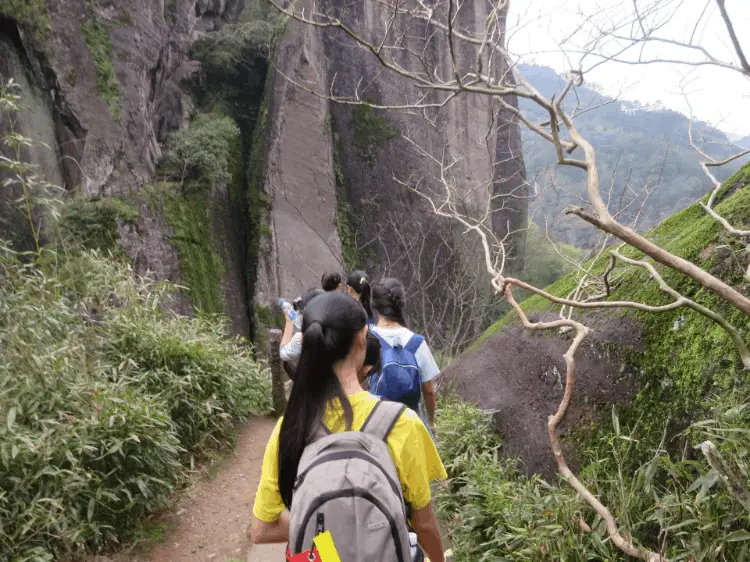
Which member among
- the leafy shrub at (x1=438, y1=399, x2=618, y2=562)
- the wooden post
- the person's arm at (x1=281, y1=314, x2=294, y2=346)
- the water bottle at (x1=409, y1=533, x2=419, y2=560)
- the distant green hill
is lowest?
the wooden post

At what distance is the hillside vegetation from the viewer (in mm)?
1994

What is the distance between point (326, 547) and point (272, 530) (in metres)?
0.44

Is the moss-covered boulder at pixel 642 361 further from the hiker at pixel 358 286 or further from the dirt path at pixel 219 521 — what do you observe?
the dirt path at pixel 219 521

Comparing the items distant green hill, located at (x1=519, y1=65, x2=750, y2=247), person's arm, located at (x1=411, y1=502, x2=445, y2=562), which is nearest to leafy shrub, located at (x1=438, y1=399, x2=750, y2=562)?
person's arm, located at (x1=411, y1=502, x2=445, y2=562)

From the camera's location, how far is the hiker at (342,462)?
1.17 m

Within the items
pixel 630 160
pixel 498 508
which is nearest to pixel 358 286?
pixel 498 508

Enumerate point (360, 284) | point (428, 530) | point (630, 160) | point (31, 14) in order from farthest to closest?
point (630, 160) < point (31, 14) < point (360, 284) < point (428, 530)

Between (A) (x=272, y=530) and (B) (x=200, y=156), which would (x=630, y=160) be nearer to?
(B) (x=200, y=156)

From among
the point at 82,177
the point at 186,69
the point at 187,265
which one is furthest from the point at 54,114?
the point at 186,69

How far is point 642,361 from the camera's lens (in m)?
3.01

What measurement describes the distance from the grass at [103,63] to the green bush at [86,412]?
7164 millimetres

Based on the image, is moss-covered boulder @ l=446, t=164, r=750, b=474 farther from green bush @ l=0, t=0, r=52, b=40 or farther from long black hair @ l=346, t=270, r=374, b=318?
green bush @ l=0, t=0, r=52, b=40

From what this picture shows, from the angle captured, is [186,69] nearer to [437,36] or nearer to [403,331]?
[437,36]

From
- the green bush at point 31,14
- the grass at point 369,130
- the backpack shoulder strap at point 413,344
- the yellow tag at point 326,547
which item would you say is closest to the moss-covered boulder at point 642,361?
the backpack shoulder strap at point 413,344
